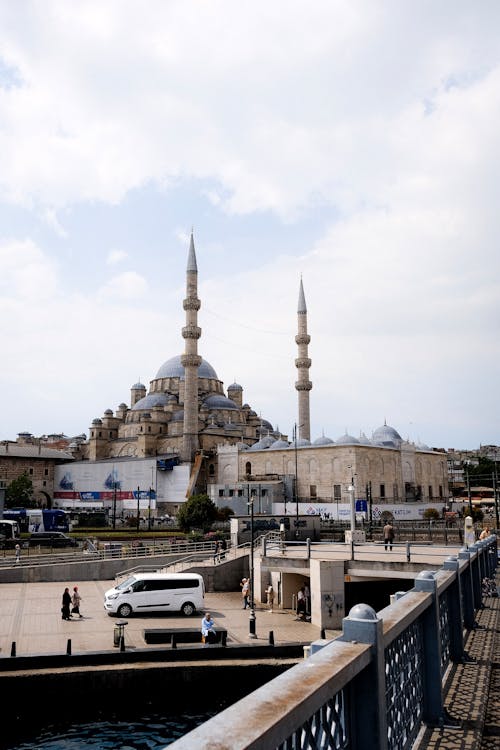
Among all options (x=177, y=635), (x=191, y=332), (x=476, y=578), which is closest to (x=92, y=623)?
(x=177, y=635)

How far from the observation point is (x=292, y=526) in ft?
112

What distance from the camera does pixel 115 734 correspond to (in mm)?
13805

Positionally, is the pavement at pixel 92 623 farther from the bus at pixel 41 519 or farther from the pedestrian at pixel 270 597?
the bus at pixel 41 519

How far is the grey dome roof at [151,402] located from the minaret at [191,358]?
14739 millimetres

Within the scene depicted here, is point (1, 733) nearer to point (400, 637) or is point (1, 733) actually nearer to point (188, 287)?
point (400, 637)

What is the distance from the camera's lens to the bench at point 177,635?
17.7 meters

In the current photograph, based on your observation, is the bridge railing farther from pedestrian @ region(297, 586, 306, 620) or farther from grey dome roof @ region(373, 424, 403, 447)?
grey dome roof @ region(373, 424, 403, 447)

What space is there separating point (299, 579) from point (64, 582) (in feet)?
35.9

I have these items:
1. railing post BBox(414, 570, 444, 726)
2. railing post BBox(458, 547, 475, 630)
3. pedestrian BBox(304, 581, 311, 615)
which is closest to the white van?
pedestrian BBox(304, 581, 311, 615)

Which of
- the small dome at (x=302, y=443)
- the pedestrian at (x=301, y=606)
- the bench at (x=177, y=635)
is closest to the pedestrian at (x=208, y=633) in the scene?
the bench at (x=177, y=635)

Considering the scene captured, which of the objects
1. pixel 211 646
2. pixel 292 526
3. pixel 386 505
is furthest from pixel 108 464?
pixel 211 646

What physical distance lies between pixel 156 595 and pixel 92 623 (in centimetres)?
234

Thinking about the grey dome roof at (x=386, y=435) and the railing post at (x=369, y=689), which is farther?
the grey dome roof at (x=386, y=435)

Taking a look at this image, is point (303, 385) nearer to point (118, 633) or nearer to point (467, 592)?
point (118, 633)
